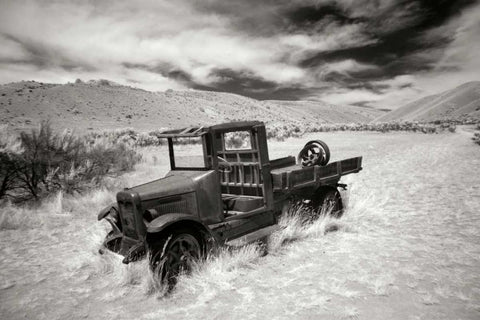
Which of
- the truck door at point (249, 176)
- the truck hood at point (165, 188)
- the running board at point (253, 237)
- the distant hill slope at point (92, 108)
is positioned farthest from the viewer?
the distant hill slope at point (92, 108)

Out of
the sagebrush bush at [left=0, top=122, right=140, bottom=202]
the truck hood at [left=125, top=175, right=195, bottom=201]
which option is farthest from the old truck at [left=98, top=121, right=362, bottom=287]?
the sagebrush bush at [left=0, top=122, right=140, bottom=202]

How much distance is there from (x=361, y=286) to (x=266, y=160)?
2.29 metres

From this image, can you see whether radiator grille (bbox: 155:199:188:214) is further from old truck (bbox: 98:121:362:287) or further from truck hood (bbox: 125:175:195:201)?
truck hood (bbox: 125:175:195:201)

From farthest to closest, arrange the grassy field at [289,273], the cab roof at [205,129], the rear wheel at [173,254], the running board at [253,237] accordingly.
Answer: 1. the running board at [253,237]
2. the cab roof at [205,129]
3. the rear wheel at [173,254]
4. the grassy field at [289,273]

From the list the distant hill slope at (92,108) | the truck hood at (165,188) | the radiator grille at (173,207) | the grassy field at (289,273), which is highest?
the distant hill slope at (92,108)

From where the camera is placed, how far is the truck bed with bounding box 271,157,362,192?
5.43 m

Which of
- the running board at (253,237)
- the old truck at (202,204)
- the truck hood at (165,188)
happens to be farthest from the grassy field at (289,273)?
the truck hood at (165,188)

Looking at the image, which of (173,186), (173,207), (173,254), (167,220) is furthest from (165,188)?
(173,254)

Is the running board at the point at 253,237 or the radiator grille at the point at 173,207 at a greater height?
the radiator grille at the point at 173,207

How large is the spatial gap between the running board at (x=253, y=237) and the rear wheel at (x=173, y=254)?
560 millimetres

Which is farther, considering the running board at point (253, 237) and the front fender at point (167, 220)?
the running board at point (253, 237)

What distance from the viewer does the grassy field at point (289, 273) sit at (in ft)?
11.9

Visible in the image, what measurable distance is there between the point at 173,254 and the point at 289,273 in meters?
1.63

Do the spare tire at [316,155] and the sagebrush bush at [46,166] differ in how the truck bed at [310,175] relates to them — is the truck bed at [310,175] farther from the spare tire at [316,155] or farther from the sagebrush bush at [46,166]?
the sagebrush bush at [46,166]
